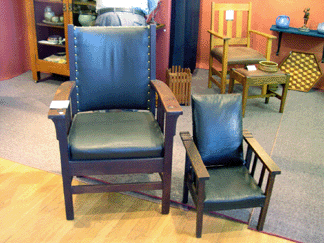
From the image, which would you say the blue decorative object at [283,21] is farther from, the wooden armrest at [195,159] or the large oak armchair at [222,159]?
the wooden armrest at [195,159]

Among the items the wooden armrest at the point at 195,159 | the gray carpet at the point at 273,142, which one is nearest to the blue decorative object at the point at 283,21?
the gray carpet at the point at 273,142

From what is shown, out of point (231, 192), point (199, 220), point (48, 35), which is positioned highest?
point (48, 35)

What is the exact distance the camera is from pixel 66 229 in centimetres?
187

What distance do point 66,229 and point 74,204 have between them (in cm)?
22

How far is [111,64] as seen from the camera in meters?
2.12

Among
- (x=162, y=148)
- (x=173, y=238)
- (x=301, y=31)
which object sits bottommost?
(x=173, y=238)

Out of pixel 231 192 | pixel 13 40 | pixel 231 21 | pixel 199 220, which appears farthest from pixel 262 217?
pixel 13 40

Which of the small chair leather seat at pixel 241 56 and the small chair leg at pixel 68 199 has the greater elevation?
the small chair leather seat at pixel 241 56

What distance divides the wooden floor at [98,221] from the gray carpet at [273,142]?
149mm

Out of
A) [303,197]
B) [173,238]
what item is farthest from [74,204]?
[303,197]

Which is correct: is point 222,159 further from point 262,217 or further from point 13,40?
point 13,40

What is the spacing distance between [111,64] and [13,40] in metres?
2.64

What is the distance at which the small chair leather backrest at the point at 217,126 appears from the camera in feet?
6.28

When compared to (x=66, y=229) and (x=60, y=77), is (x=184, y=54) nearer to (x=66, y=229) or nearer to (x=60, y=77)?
(x=60, y=77)
